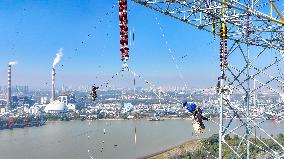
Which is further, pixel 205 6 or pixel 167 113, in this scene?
pixel 167 113

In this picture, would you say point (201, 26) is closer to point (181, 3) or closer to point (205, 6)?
point (205, 6)

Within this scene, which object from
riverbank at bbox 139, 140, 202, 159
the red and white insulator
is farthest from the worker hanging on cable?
riverbank at bbox 139, 140, 202, 159

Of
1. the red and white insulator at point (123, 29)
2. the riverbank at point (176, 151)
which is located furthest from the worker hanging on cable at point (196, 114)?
the riverbank at point (176, 151)

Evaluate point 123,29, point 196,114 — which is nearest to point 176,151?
point 196,114

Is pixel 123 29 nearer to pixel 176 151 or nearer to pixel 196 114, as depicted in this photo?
pixel 196 114

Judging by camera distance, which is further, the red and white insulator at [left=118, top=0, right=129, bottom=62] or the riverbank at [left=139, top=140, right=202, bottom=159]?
the riverbank at [left=139, top=140, right=202, bottom=159]

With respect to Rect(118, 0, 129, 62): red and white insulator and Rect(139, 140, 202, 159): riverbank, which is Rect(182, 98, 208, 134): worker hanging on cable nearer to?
Rect(118, 0, 129, 62): red and white insulator

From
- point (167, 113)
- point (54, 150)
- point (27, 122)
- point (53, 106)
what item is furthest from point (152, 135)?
point (53, 106)

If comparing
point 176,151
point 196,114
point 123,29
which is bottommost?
point 176,151
